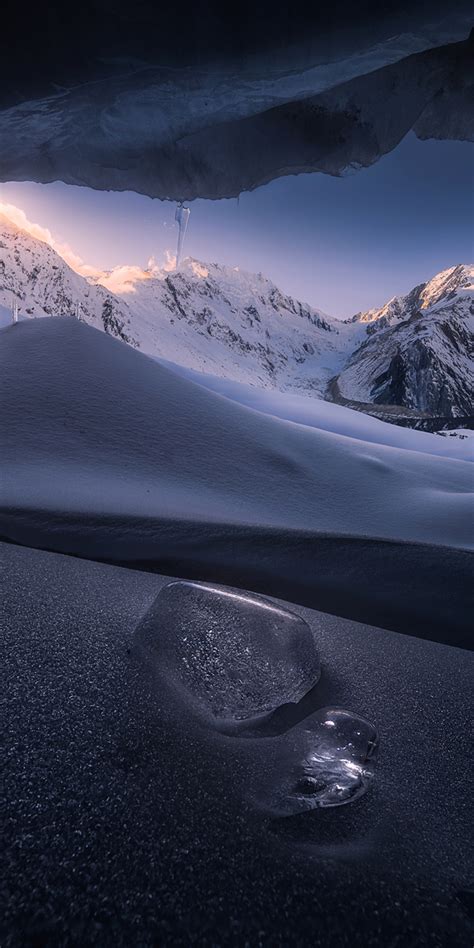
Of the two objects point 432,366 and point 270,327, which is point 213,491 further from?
point 270,327

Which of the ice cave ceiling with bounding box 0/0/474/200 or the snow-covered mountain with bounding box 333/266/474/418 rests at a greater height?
the snow-covered mountain with bounding box 333/266/474/418

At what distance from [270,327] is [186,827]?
156816mm

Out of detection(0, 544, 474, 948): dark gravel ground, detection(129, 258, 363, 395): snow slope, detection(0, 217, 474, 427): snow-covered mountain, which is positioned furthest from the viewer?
detection(129, 258, 363, 395): snow slope

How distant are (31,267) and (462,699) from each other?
12581 centimetres

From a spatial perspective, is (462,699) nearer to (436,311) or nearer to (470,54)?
(470,54)

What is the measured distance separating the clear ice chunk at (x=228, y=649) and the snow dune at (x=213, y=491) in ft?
2.20

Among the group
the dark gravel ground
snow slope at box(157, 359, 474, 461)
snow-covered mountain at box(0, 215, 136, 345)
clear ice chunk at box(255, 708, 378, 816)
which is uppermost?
snow-covered mountain at box(0, 215, 136, 345)

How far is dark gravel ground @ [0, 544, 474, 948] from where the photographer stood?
51 cm

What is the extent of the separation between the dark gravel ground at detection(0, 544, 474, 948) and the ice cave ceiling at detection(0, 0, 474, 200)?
4.93 metres

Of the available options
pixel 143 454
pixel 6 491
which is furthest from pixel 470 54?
pixel 6 491

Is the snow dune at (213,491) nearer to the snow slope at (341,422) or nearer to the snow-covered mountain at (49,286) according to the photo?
the snow slope at (341,422)

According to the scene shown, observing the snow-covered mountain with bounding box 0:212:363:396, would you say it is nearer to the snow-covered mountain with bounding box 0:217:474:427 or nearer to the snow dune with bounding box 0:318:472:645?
the snow-covered mountain with bounding box 0:217:474:427

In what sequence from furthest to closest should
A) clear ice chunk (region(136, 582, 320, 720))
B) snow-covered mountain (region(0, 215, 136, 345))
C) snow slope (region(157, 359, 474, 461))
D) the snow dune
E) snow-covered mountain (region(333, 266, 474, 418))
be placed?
1. snow-covered mountain (region(0, 215, 136, 345))
2. snow-covered mountain (region(333, 266, 474, 418))
3. snow slope (region(157, 359, 474, 461))
4. the snow dune
5. clear ice chunk (region(136, 582, 320, 720))

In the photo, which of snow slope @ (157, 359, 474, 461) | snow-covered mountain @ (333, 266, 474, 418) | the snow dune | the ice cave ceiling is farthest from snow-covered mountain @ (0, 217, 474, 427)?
the snow dune
